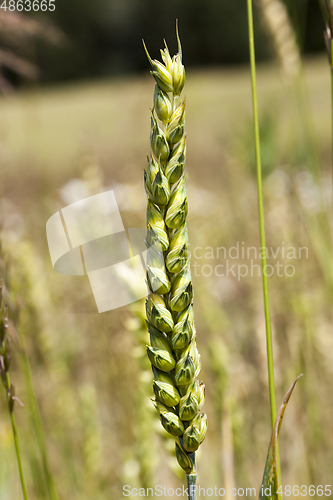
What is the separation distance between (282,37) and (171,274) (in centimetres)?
67

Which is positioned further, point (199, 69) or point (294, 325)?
point (199, 69)

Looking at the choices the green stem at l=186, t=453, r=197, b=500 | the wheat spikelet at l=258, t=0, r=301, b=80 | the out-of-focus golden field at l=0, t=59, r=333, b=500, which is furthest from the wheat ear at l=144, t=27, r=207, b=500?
the wheat spikelet at l=258, t=0, r=301, b=80

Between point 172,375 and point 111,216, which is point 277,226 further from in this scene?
point 172,375

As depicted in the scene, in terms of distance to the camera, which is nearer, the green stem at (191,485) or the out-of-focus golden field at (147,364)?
the green stem at (191,485)

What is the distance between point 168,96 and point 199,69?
4.16m

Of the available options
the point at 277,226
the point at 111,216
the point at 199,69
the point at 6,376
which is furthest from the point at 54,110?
the point at 6,376

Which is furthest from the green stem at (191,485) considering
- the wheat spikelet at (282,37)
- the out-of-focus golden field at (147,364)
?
the wheat spikelet at (282,37)

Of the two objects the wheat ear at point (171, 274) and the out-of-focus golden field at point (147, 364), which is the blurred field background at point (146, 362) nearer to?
the out-of-focus golden field at point (147, 364)

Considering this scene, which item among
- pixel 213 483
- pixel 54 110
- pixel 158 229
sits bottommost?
pixel 213 483

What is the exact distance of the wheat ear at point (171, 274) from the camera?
21 cm

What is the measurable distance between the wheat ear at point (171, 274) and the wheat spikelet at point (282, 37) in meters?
0.52

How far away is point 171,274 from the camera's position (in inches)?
9.0

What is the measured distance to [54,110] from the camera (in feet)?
13.4

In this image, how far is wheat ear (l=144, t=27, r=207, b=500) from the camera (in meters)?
0.21
